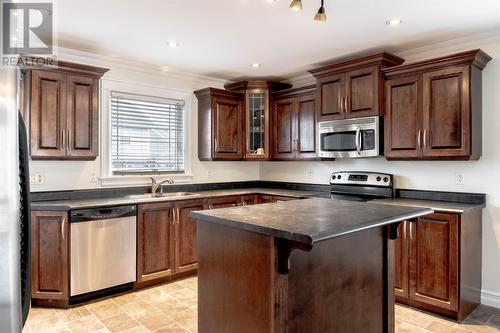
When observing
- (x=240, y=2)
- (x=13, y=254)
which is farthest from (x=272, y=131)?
(x=13, y=254)

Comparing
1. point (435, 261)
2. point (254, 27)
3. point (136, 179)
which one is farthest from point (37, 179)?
point (435, 261)

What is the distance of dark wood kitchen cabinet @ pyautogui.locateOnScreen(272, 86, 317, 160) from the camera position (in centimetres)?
439

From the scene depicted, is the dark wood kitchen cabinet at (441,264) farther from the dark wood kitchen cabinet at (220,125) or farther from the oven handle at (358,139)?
the dark wood kitchen cabinet at (220,125)

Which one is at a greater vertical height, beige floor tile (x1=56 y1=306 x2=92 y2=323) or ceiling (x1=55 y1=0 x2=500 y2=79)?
ceiling (x1=55 y1=0 x2=500 y2=79)

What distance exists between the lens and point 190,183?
15.4 feet

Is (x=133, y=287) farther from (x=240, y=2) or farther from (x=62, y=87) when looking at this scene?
(x=240, y=2)

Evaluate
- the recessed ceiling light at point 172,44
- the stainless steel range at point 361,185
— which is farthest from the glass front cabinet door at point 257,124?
the recessed ceiling light at point 172,44

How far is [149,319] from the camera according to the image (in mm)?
2949

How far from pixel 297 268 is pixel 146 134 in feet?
10.4

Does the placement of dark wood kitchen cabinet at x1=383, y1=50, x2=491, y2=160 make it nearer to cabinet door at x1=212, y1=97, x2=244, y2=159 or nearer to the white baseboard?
the white baseboard

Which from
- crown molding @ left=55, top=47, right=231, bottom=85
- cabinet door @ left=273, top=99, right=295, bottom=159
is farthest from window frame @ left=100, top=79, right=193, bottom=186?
cabinet door @ left=273, top=99, right=295, bottom=159

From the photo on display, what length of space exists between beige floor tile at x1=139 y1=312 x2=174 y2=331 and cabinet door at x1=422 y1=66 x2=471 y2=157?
2847 millimetres

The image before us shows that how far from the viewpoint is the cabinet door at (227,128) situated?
462cm

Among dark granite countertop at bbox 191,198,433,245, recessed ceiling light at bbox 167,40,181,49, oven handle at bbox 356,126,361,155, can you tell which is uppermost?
recessed ceiling light at bbox 167,40,181,49
